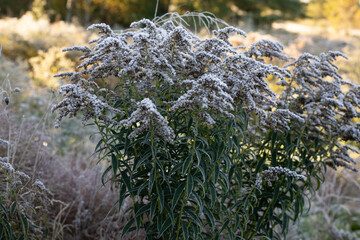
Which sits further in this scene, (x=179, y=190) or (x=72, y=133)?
(x=72, y=133)

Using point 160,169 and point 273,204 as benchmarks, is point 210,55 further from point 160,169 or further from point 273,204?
point 273,204

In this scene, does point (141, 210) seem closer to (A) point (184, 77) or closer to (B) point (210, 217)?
(B) point (210, 217)

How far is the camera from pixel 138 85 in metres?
2.25

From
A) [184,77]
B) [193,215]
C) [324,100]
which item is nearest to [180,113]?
[184,77]

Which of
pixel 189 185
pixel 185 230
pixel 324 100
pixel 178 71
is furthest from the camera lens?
pixel 324 100

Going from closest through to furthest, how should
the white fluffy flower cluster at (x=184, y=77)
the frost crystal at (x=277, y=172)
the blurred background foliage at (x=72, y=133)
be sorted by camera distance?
the white fluffy flower cluster at (x=184, y=77) → the frost crystal at (x=277, y=172) → the blurred background foliage at (x=72, y=133)

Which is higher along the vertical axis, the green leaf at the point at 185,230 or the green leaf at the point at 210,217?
the green leaf at the point at 210,217

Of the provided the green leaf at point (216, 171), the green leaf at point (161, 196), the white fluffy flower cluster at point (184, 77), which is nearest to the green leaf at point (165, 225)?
the green leaf at point (161, 196)

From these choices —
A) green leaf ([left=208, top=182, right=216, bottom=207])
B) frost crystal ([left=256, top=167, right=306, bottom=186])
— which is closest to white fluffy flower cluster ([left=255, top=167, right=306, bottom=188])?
frost crystal ([left=256, top=167, right=306, bottom=186])

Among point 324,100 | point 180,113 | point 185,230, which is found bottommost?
point 185,230

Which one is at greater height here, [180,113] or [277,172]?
[180,113]

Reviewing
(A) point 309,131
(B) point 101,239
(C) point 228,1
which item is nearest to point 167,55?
(A) point 309,131

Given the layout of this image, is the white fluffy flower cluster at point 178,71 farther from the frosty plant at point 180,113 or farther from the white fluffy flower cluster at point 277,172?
the white fluffy flower cluster at point 277,172

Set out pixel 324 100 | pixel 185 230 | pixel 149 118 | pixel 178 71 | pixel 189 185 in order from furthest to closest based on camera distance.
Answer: pixel 324 100
pixel 178 71
pixel 185 230
pixel 189 185
pixel 149 118
